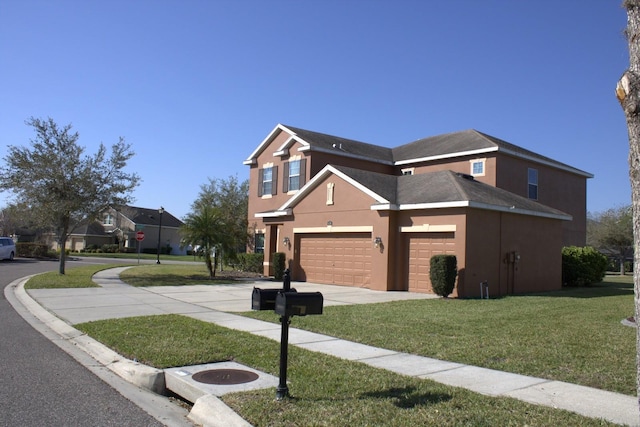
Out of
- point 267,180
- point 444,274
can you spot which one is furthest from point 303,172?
point 444,274

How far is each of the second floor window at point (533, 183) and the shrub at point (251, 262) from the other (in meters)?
14.8

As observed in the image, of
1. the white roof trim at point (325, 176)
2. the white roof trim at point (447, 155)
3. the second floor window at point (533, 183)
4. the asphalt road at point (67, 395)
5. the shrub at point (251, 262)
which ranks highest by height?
the white roof trim at point (447, 155)

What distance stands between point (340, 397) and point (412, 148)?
26.5m

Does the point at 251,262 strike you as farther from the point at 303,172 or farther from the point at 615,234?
the point at 615,234

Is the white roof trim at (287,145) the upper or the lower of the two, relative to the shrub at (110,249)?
upper

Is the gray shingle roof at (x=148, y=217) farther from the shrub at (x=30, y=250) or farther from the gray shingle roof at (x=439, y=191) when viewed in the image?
the gray shingle roof at (x=439, y=191)

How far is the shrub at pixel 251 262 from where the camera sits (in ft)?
94.5

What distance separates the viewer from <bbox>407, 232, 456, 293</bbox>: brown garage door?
59.8 ft

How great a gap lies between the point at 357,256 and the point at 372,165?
30.3ft

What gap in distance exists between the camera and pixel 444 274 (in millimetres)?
16734

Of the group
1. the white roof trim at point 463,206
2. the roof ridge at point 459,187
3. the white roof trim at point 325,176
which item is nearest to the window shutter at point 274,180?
the white roof trim at point 325,176

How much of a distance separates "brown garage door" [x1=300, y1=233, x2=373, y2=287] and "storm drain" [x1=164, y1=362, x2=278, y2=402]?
1347 cm

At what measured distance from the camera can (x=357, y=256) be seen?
20969 mm

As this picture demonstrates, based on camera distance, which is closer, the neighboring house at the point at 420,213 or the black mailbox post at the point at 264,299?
the black mailbox post at the point at 264,299
